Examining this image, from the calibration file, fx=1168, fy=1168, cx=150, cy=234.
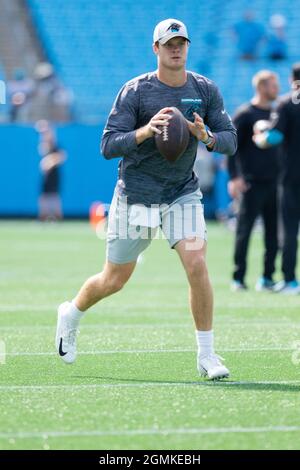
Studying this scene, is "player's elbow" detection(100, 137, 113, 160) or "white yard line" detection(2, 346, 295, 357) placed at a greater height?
"player's elbow" detection(100, 137, 113, 160)

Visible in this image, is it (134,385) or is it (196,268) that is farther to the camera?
(196,268)

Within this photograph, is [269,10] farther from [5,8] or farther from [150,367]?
[150,367]

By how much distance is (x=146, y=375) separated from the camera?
6.36 m

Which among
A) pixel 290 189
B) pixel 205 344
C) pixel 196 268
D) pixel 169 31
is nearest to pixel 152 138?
pixel 169 31

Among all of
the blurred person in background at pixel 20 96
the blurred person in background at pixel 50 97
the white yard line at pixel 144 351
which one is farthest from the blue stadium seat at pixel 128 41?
the white yard line at pixel 144 351

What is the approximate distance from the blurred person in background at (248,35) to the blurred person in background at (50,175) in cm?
484

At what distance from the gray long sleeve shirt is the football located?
21 centimetres

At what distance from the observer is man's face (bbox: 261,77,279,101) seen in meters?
11.0

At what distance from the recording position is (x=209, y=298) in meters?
6.21

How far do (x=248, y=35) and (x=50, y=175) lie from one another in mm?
5568

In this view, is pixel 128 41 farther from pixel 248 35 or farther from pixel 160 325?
pixel 160 325

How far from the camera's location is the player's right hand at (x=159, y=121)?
5.93 meters

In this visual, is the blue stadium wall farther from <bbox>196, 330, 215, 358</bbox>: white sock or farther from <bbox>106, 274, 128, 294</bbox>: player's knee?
<bbox>196, 330, 215, 358</bbox>: white sock

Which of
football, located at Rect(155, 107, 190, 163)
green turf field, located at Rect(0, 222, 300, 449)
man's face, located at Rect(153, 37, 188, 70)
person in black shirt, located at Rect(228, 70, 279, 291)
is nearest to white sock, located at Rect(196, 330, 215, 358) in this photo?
green turf field, located at Rect(0, 222, 300, 449)
